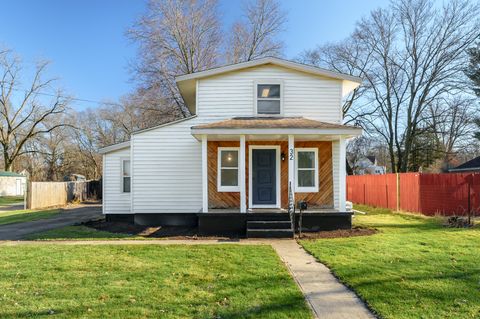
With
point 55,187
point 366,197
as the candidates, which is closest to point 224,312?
point 366,197

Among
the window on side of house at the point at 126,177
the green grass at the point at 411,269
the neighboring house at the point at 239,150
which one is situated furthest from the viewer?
the window on side of house at the point at 126,177

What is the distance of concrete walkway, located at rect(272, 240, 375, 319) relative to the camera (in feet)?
14.3

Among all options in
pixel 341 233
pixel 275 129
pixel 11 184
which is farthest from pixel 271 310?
pixel 11 184

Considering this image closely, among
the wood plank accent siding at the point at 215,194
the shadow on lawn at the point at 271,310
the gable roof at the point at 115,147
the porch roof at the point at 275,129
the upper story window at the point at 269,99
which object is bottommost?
the shadow on lawn at the point at 271,310

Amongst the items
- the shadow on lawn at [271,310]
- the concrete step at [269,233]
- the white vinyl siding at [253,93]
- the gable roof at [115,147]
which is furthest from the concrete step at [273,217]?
the shadow on lawn at [271,310]

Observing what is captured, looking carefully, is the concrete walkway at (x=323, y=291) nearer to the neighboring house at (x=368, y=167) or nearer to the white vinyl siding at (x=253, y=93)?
the white vinyl siding at (x=253, y=93)

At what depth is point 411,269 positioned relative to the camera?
6.19 meters

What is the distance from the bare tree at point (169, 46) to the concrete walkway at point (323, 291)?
70.4 ft

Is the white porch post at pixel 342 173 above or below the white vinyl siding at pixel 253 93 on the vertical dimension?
below

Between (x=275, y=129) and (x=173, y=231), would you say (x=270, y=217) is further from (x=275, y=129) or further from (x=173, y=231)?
(x=173, y=231)

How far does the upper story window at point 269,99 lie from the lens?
12672mm

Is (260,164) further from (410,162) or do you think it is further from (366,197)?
(410,162)

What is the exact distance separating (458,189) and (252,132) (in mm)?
10637

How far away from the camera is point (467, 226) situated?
11641mm
